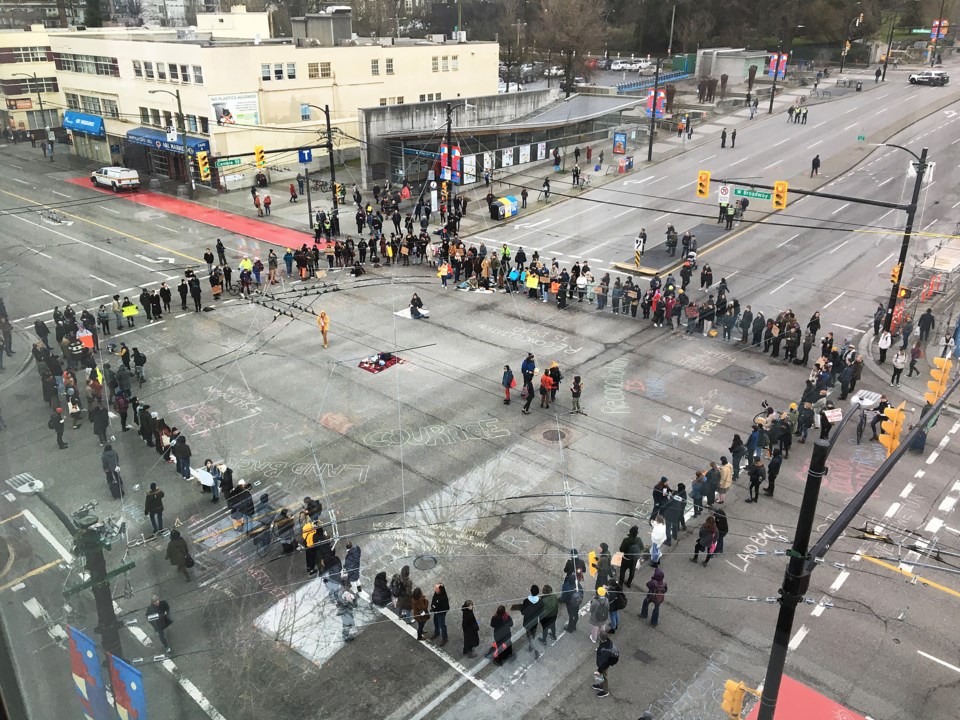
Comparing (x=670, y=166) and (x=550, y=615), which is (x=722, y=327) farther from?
(x=670, y=166)

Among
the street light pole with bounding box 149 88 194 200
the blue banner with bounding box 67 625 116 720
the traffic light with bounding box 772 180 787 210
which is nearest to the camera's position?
the blue banner with bounding box 67 625 116 720

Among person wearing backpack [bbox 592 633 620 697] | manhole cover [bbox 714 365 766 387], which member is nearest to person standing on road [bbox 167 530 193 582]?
person wearing backpack [bbox 592 633 620 697]

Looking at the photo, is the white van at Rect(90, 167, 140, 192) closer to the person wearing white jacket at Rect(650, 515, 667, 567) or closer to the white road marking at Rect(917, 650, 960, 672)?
the person wearing white jacket at Rect(650, 515, 667, 567)

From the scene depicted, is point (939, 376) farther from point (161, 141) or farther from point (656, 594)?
point (161, 141)

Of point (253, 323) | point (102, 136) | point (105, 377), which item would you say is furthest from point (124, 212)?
point (105, 377)

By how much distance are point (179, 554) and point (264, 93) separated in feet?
124

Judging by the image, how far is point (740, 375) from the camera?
21938 millimetres

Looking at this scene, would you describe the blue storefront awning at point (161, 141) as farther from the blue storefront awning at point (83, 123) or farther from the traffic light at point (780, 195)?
the traffic light at point (780, 195)

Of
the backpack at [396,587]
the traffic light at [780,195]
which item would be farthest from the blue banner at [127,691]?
the traffic light at [780,195]

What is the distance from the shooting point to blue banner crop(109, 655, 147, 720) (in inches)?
211

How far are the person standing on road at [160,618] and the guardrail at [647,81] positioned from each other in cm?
5657

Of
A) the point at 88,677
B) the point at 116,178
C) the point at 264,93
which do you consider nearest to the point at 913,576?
the point at 88,677

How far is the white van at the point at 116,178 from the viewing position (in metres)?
36.7

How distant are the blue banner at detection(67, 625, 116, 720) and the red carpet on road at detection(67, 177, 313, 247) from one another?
99.3 feet
